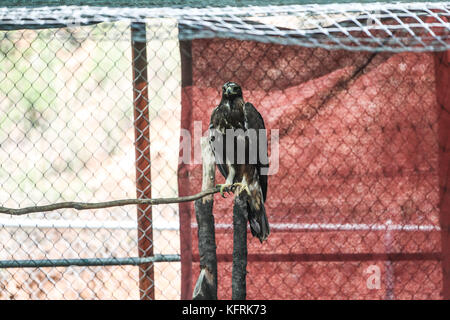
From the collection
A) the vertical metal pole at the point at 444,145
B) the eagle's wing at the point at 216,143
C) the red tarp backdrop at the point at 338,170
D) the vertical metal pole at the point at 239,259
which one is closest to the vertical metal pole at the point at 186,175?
the red tarp backdrop at the point at 338,170

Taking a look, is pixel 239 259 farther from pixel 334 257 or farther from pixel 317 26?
pixel 317 26

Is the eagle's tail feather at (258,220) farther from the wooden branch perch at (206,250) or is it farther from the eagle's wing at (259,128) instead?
the wooden branch perch at (206,250)

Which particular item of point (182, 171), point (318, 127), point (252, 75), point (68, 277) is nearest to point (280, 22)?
point (252, 75)

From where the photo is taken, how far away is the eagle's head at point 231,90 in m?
2.35

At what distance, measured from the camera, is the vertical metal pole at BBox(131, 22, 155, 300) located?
8.20 ft

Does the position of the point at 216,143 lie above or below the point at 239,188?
above

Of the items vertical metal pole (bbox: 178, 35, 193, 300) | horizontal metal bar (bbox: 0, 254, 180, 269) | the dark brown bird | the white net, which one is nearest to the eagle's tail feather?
the dark brown bird

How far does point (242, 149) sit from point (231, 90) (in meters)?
0.39

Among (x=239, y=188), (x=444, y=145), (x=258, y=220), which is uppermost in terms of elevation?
(x=444, y=145)

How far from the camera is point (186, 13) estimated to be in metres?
2.39

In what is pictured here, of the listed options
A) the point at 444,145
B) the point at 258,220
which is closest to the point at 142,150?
the point at 258,220

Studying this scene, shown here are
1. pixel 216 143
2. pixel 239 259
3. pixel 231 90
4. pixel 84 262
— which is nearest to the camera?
pixel 239 259

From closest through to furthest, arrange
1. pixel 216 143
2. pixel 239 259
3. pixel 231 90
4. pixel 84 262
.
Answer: pixel 239 259
pixel 231 90
pixel 84 262
pixel 216 143

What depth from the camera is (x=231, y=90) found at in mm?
2346
